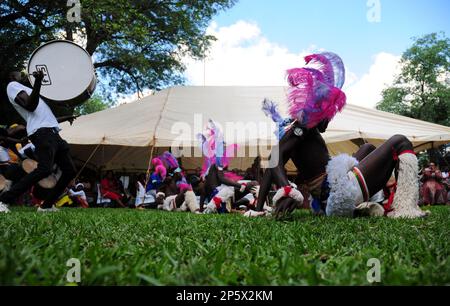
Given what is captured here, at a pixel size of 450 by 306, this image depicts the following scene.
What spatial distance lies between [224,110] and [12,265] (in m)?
10.1

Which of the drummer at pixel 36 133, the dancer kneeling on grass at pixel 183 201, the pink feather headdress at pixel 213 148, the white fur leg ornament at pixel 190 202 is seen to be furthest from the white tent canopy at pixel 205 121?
the drummer at pixel 36 133

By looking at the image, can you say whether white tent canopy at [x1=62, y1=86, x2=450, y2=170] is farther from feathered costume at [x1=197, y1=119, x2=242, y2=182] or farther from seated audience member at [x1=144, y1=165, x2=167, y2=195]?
feathered costume at [x1=197, y1=119, x2=242, y2=182]

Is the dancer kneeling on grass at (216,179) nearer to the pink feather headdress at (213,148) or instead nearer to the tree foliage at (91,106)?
the pink feather headdress at (213,148)

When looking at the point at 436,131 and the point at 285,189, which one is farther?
the point at 436,131

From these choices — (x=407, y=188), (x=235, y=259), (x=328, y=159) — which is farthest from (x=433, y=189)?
(x=235, y=259)

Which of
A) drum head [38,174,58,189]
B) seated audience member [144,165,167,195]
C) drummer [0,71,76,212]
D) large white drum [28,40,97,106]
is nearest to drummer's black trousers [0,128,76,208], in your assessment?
drummer [0,71,76,212]

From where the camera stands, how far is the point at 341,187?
10.7ft

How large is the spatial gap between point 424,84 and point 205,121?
1192 inches

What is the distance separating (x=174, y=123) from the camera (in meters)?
9.88

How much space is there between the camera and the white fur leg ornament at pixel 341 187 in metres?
3.25

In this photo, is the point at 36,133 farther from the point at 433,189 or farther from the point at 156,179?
the point at 433,189

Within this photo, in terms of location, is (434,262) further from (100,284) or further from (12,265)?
(12,265)
